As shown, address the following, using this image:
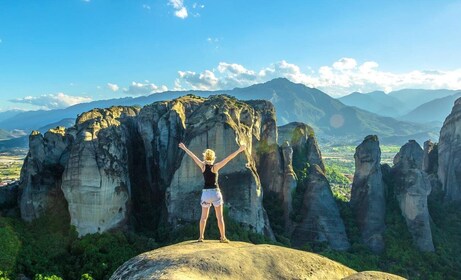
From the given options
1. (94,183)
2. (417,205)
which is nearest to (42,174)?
(94,183)

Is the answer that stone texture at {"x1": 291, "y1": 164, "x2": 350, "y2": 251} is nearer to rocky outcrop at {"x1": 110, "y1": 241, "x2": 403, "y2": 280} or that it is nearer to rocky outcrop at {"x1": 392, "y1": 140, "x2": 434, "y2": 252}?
rocky outcrop at {"x1": 392, "y1": 140, "x2": 434, "y2": 252}

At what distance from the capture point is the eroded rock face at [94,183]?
35.8m

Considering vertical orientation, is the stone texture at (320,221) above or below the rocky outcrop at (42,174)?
below

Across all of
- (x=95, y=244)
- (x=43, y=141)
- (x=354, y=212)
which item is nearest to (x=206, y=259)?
(x=95, y=244)

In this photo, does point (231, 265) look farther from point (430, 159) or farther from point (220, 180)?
point (430, 159)

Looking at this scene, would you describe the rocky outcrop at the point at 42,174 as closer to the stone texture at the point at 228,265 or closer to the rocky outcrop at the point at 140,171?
the rocky outcrop at the point at 140,171

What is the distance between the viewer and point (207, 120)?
137 ft

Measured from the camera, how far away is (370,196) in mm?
54125

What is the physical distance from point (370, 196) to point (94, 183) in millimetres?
35155

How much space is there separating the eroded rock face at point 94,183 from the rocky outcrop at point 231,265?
24926mm

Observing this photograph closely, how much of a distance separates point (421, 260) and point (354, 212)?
10.5 m

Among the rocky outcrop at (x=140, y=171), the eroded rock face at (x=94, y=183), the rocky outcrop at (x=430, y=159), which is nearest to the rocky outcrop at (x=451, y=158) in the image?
the rocky outcrop at (x=430, y=159)

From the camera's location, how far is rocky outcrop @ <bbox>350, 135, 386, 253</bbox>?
5169 centimetres

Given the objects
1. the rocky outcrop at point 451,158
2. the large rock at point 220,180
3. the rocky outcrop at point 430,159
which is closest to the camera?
the large rock at point 220,180
